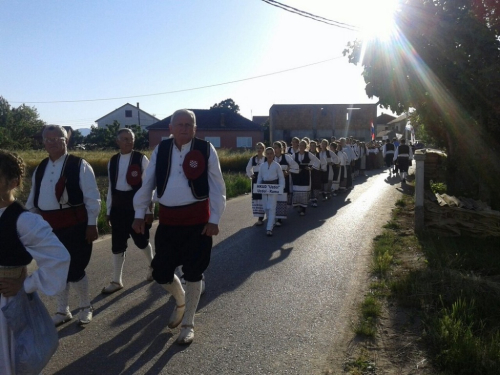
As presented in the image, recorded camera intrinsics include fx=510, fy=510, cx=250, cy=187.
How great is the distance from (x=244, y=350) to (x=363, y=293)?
217 centimetres

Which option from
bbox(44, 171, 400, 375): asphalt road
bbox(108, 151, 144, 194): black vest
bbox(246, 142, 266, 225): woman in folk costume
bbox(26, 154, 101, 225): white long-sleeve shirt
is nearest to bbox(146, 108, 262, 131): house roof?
bbox(246, 142, 266, 225): woman in folk costume

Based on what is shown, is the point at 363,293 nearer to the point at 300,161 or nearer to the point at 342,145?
the point at 300,161

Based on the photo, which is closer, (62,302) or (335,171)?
(62,302)

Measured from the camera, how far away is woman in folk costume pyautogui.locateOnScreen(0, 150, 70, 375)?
2.72 meters

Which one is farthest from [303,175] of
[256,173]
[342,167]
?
[342,167]

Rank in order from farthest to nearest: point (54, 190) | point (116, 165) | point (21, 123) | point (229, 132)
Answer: point (229, 132) < point (21, 123) < point (116, 165) < point (54, 190)

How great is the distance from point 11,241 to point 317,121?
58.2 m

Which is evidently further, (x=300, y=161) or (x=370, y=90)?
(x=300, y=161)

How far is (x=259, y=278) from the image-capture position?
6891mm

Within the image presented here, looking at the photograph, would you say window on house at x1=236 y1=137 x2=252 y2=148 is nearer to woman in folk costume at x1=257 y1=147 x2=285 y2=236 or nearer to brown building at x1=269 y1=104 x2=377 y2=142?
brown building at x1=269 y1=104 x2=377 y2=142

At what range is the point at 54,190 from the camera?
4887mm

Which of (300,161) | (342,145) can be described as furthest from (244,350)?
(342,145)

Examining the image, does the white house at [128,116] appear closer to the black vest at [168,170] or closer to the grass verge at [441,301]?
the grass verge at [441,301]

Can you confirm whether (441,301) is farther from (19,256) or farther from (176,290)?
(19,256)
